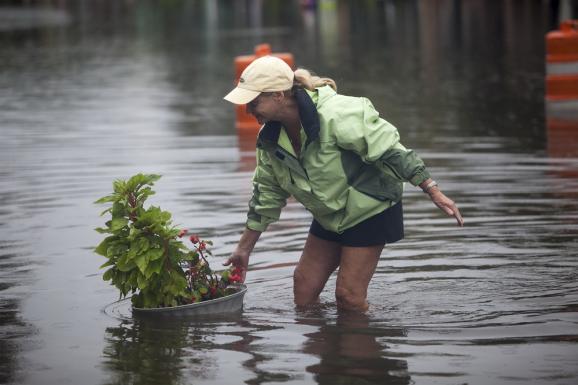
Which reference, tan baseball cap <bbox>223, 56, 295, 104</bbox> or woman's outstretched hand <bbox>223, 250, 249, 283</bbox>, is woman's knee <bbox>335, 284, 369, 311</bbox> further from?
tan baseball cap <bbox>223, 56, 295, 104</bbox>

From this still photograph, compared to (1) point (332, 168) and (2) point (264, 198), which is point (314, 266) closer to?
(2) point (264, 198)

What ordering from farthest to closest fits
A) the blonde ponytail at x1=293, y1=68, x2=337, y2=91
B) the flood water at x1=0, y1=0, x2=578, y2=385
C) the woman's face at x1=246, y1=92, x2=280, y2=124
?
the blonde ponytail at x1=293, y1=68, x2=337, y2=91, the woman's face at x1=246, y1=92, x2=280, y2=124, the flood water at x1=0, y1=0, x2=578, y2=385

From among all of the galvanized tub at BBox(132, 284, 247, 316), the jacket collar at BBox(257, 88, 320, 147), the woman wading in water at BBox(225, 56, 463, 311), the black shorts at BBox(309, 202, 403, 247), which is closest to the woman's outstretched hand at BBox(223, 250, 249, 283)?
the woman wading in water at BBox(225, 56, 463, 311)

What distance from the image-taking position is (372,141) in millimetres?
7125

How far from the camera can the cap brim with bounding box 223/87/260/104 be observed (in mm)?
7047

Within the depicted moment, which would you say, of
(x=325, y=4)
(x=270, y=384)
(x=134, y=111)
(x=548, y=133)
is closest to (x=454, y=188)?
(x=548, y=133)

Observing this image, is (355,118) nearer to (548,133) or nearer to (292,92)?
(292,92)

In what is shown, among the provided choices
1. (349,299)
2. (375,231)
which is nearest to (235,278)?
(349,299)

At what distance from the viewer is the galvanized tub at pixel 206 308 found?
7.59m

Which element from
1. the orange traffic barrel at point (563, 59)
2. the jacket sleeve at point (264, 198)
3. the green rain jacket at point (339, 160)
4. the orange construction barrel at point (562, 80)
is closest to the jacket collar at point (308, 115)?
the green rain jacket at point (339, 160)

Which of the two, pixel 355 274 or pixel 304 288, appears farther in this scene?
pixel 304 288

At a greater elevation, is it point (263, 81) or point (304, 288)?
point (263, 81)

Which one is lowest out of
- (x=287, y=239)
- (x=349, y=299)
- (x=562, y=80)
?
(x=287, y=239)

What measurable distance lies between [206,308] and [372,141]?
4.60 feet
